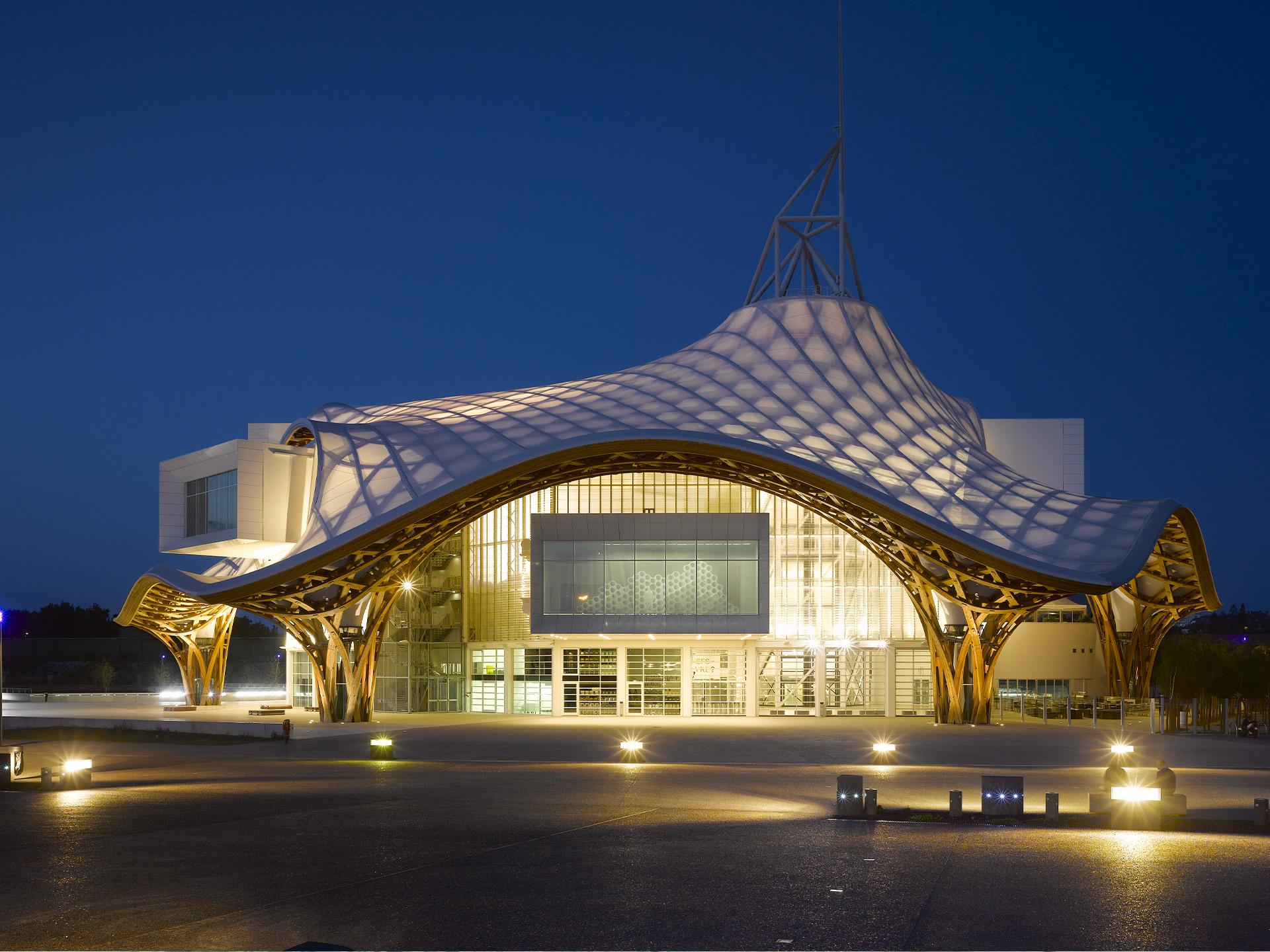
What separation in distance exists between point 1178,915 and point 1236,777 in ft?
53.5

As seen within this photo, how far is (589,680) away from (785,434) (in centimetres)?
1747

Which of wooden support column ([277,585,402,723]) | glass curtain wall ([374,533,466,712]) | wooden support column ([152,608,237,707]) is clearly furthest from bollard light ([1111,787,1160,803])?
wooden support column ([152,608,237,707])

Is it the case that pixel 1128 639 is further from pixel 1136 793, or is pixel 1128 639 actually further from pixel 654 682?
Answer: pixel 1136 793

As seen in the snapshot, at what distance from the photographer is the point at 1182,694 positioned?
49344mm

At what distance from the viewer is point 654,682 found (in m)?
56.9

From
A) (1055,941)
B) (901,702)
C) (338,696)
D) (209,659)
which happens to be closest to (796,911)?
(1055,941)

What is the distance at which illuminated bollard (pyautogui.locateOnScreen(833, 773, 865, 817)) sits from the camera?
63.5ft

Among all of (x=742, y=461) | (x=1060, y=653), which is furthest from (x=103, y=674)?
(x=1060, y=653)

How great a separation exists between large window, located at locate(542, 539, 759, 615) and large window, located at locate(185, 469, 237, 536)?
12.5 metres

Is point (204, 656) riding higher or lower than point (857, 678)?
higher

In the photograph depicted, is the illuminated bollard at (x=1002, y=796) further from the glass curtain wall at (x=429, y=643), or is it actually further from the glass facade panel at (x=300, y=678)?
the glass facade panel at (x=300, y=678)

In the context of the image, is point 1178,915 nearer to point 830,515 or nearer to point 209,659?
point 830,515

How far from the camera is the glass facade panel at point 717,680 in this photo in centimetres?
5672

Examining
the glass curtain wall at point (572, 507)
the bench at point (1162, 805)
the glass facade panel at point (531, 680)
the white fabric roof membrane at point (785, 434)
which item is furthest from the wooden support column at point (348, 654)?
the bench at point (1162, 805)
